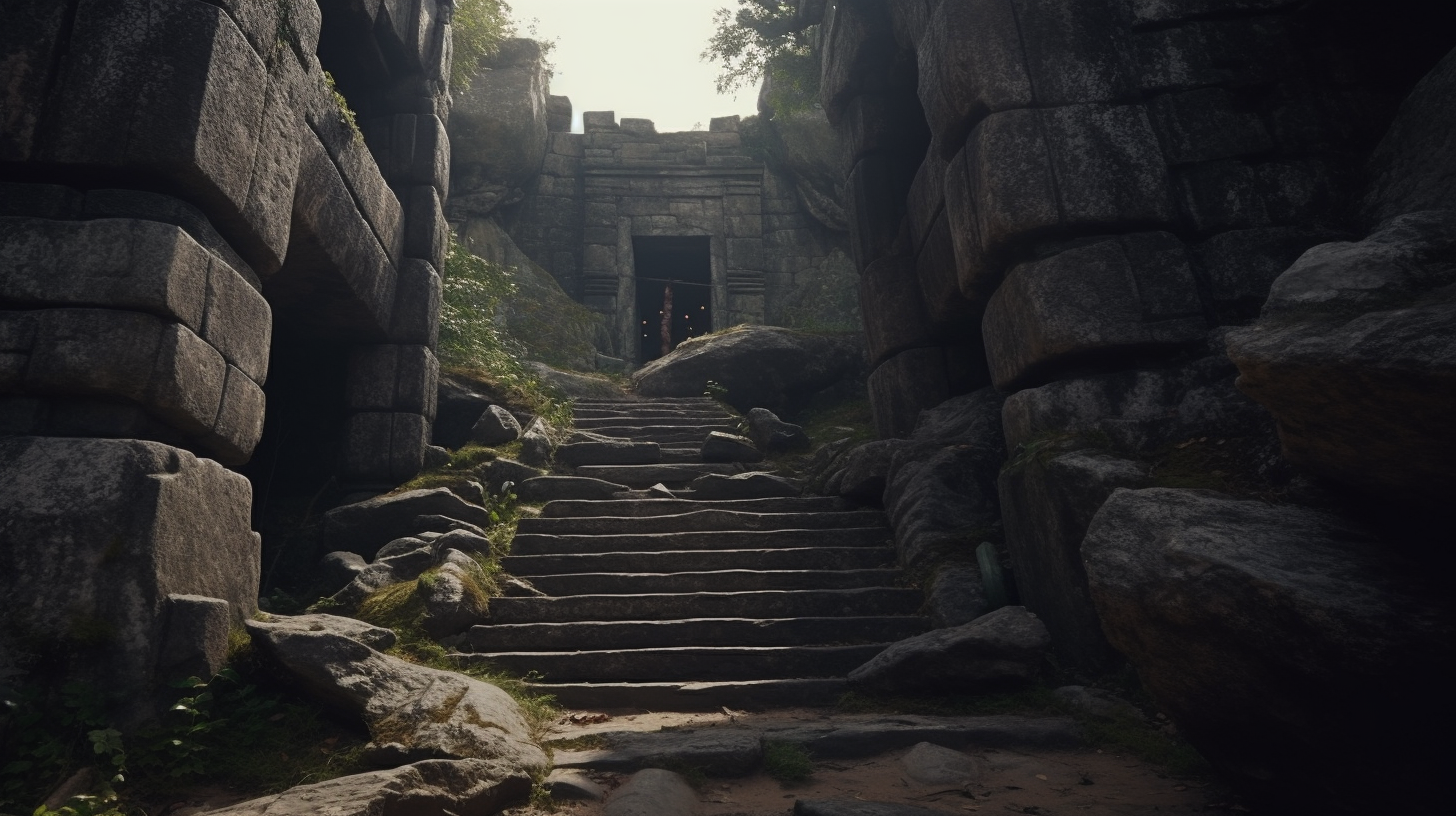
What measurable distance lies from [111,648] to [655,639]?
2.75m

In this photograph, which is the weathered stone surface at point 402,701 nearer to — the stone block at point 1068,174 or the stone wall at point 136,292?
the stone wall at point 136,292

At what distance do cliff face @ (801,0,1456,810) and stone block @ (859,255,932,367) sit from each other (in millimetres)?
538

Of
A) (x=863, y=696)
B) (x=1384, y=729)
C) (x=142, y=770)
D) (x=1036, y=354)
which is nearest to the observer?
(x=1384, y=729)

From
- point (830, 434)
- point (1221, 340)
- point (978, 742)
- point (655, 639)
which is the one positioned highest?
point (830, 434)

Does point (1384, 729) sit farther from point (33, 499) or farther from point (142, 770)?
point (33, 499)

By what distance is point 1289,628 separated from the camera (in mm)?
2424

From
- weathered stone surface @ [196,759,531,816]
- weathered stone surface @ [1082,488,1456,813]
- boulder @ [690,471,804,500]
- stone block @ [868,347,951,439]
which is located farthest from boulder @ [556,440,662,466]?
weathered stone surface @ [1082,488,1456,813]

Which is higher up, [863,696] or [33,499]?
[33,499]

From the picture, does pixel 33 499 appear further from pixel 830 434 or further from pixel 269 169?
pixel 830 434

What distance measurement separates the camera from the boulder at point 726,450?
8.59 metres

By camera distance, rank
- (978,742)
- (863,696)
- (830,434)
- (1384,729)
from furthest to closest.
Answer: (830,434) → (863,696) → (978,742) → (1384,729)

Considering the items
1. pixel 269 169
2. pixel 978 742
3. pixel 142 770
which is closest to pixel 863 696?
pixel 978 742

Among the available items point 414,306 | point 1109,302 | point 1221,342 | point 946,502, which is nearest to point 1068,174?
point 1109,302

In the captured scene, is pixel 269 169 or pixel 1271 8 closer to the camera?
pixel 269 169
